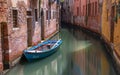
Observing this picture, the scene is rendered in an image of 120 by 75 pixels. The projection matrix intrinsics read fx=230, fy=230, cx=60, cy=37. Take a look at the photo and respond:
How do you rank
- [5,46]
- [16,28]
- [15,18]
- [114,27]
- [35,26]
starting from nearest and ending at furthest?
[5,46], [16,28], [15,18], [114,27], [35,26]

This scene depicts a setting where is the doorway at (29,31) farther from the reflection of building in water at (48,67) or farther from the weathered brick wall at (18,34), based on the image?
the reflection of building in water at (48,67)

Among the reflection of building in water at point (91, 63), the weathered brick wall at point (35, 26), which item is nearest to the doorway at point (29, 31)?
the weathered brick wall at point (35, 26)

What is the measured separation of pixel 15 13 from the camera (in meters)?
12.6

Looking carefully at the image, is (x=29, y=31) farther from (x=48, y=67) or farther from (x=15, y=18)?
(x=48, y=67)

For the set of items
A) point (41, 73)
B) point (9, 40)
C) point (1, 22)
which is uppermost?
→ point (1, 22)

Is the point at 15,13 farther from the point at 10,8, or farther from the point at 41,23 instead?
the point at 41,23

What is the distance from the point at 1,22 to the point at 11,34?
4.01 feet

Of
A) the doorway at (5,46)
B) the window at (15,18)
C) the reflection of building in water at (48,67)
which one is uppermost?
the window at (15,18)

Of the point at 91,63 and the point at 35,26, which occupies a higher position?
the point at 35,26

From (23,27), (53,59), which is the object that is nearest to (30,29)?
(23,27)

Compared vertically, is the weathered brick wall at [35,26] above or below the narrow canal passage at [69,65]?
above

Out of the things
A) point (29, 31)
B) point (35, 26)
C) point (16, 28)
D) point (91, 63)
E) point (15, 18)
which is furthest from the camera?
point (35, 26)

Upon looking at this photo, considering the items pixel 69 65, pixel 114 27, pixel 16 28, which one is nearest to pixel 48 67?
pixel 69 65

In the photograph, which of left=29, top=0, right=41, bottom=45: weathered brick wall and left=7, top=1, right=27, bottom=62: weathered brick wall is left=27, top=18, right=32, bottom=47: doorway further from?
left=7, top=1, right=27, bottom=62: weathered brick wall
